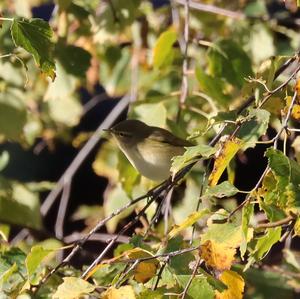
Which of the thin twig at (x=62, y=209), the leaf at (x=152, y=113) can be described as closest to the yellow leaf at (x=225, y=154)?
the leaf at (x=152, y=113)

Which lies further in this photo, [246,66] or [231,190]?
[246,66]

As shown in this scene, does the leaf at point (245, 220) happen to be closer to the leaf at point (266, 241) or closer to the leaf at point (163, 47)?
the leaf at point (266, 241)

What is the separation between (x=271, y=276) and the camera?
98.7 inches

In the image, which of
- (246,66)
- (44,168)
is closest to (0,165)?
(246,66)

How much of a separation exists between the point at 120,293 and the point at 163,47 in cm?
141

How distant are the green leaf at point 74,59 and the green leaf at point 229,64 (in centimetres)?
42

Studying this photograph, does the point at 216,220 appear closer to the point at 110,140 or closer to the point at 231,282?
the point at 231,282

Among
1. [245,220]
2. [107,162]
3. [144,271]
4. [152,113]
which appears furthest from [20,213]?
[245,220]

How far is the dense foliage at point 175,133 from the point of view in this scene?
5.27 ft

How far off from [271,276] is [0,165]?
3.10ft

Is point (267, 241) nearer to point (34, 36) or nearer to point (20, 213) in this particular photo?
point (34, 36)

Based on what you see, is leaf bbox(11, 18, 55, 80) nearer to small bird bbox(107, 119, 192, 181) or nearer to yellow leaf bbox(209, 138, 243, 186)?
yellow leaf bbox(209, 138, 243, 186)

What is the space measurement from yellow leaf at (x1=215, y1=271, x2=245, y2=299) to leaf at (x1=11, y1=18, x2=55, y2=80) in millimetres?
590

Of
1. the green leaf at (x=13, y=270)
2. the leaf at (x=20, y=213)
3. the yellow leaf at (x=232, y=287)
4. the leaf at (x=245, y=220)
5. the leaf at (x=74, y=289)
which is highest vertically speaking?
the leaf at (x=245, y=220)
